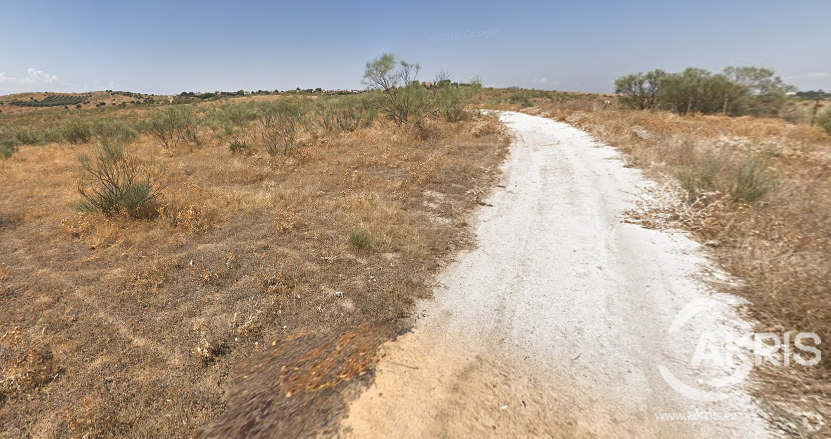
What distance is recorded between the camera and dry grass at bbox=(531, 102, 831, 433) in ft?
8.85

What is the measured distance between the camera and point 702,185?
632cm

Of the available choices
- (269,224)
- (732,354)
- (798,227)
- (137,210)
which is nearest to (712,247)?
(798,227)

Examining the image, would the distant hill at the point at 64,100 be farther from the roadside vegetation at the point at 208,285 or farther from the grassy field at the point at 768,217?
the grassy field at the point at 768,217

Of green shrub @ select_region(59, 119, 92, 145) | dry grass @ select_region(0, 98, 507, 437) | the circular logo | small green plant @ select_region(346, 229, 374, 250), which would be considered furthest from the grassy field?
green shrub @ select_region(59, 119, 92, 145)

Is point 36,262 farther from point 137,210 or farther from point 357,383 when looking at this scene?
point 357,383

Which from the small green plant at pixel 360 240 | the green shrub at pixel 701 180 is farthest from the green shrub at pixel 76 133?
the green shrub at pixel 701 180

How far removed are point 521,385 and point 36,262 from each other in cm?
752

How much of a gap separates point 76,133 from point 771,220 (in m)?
26.5

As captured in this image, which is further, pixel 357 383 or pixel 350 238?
pixel 350 238

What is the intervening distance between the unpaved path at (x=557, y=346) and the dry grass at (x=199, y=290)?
1.73ft

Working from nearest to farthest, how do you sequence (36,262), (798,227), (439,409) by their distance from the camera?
(439,409) < (798,227) < (36,262)

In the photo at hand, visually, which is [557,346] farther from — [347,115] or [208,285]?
[347,115]

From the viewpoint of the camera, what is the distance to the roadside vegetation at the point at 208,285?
108 inches

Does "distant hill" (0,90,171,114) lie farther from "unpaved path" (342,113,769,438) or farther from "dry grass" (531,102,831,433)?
"dry grass" (531,102,831,433)
